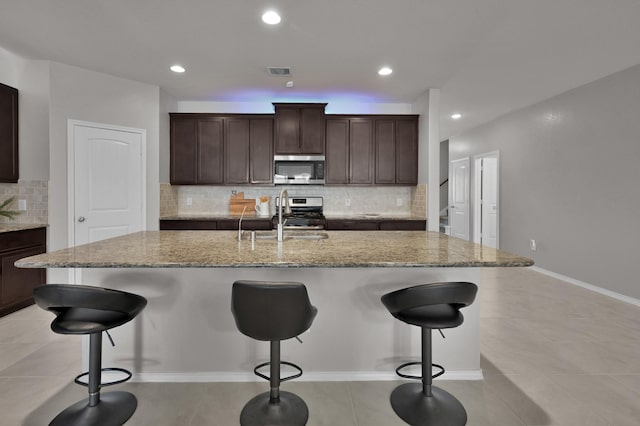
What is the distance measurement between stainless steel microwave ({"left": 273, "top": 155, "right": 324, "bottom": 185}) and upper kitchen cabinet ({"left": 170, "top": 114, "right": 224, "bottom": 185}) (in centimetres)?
83

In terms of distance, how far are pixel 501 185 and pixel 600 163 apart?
2121 mm

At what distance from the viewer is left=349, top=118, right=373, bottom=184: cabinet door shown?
5.07m

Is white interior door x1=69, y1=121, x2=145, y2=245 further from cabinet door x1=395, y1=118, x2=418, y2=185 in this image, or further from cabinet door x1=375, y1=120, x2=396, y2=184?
cabinet door x1=395, y1=118, x2=418, y2=185

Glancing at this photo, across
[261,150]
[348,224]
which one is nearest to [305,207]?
[348,224]

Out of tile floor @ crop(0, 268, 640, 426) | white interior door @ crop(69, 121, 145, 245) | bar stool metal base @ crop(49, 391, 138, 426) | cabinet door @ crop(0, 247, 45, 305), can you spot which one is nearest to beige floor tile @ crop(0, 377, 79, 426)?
tile floor @ crop(0, 268, 640, 426)

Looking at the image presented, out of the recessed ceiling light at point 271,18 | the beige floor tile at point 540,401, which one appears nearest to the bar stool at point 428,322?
the beige floor tile at point 540,401

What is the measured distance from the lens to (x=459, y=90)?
4.97 m

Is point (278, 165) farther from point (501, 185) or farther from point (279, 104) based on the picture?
point (501, 185)

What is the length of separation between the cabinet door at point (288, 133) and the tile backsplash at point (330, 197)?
0.61 meters

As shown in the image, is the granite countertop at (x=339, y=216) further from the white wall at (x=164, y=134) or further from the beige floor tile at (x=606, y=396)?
the beige floor tile at (x=606, y=396)

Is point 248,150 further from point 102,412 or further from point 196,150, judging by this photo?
point 102,412

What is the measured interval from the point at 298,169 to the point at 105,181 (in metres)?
2.45

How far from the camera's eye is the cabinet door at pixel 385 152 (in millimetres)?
5090

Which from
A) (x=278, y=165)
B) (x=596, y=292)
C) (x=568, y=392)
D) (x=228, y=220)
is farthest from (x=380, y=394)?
(x=596, y=292)
